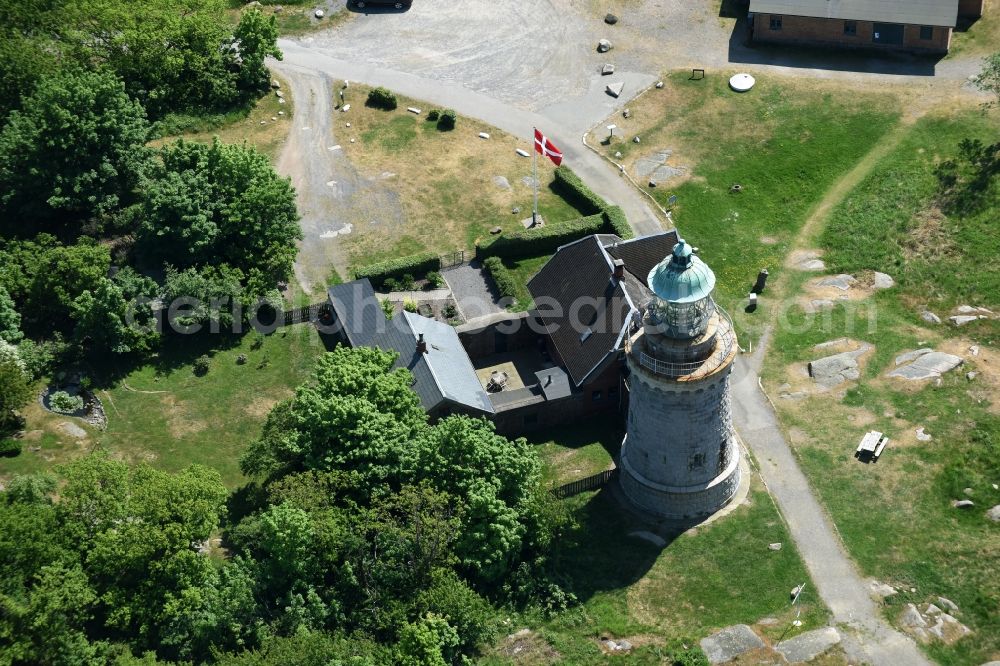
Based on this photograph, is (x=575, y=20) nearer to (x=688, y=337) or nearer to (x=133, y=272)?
(x=133, y=272)

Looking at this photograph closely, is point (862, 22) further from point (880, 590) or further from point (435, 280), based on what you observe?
point (880, 590)

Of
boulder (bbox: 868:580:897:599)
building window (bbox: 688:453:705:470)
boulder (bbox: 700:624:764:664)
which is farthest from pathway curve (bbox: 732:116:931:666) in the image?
building window (bbox: 688:453:705:470)

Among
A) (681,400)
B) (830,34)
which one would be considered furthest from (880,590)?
(830,34)

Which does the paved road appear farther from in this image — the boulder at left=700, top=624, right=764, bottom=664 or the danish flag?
the danish flag

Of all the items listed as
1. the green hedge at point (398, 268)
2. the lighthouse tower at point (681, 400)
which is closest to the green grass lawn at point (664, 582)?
the lighthouse tower at point (681, 400)

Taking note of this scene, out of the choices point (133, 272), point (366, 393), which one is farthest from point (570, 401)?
point (133, 272)
